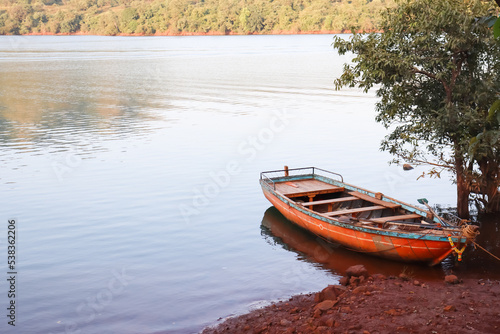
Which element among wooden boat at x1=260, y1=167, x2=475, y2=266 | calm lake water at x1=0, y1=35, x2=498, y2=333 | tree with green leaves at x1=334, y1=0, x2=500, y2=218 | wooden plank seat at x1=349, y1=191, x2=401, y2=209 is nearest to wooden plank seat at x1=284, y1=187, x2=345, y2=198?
wooden boat at x1=260, y1=167, x2=475, y2=266

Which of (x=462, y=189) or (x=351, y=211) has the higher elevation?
(x=462, y=189)

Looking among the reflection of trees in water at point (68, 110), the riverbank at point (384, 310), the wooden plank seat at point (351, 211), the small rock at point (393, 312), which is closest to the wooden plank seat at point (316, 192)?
the wooden plank seat at point (351, 211)

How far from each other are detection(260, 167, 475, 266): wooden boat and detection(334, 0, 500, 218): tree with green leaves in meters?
2.79

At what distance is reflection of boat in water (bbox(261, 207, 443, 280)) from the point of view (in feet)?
57.9

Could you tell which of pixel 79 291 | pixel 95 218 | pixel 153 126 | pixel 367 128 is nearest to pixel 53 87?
pixel 153 126

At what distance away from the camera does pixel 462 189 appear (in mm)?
21484

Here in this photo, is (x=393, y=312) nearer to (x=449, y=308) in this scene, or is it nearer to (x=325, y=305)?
(x=449, y=308)

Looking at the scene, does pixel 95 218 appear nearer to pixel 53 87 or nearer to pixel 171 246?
pixel 171 246

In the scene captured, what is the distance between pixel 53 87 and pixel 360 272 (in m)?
60.7

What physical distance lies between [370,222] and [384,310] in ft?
19.4

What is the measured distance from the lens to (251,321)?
1400 centimetres

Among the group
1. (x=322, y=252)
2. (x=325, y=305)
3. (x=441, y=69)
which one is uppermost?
(x=441, y=69)

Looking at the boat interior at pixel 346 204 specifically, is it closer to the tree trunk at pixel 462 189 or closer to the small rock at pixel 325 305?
the tree trunk at pixel 462 189

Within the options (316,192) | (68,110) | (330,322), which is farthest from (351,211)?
(68,110)
